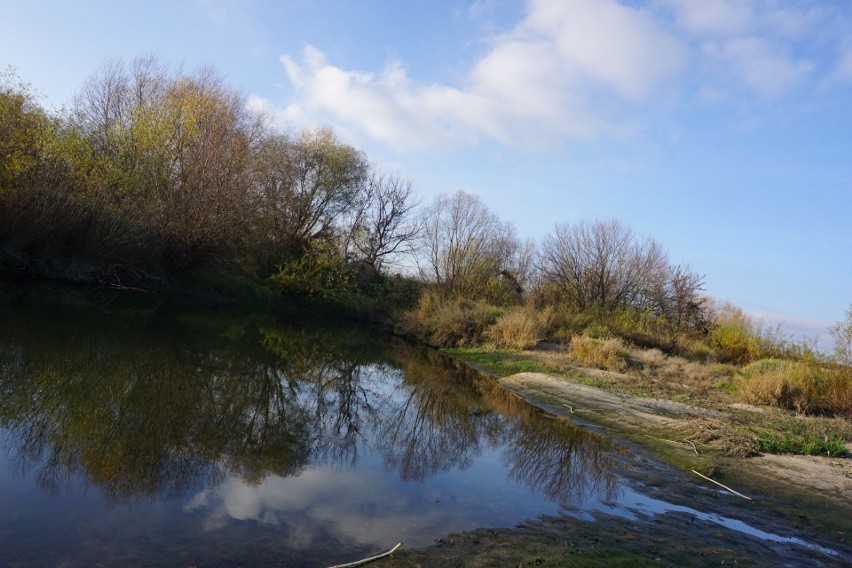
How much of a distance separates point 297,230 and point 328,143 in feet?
22.2

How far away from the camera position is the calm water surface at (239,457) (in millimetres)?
4637

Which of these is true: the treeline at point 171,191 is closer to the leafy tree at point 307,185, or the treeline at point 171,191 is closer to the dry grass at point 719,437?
the leafy tree at point 307,185

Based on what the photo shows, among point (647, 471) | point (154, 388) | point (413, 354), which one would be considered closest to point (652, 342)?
point (413, 354)

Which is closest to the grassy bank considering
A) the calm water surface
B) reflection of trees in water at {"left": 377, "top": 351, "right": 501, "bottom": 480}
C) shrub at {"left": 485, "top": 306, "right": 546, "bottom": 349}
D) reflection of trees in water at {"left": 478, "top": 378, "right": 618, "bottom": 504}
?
shrub at {"left": 485, "top": 306, "right": 546, "bottom": 349}

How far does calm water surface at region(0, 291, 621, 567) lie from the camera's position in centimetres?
464

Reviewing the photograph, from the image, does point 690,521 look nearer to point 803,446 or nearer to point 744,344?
point 803,446

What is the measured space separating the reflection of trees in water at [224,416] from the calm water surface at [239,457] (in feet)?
0.12

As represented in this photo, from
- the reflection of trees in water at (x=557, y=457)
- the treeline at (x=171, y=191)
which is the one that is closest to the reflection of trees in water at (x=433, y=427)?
the reflection of trees in water at (x=557, y=457)

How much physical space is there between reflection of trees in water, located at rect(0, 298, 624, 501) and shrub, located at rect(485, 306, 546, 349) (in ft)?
19.5

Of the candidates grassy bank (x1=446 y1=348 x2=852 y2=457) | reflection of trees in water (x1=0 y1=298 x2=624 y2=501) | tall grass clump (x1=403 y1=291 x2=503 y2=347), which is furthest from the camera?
tall grass clump (x1=403 y1=291 x2=503 y2=347)

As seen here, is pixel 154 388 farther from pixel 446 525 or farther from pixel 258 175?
pixel 258 175

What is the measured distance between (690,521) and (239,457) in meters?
5.28

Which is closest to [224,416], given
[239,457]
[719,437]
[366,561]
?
[239,457]

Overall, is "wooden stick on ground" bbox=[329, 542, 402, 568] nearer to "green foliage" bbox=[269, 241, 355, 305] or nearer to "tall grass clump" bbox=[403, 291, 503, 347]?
"tall grass clump" bbox=[403, 291, 503, 347]
